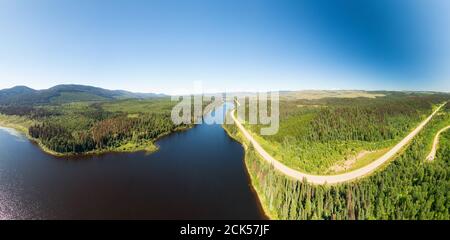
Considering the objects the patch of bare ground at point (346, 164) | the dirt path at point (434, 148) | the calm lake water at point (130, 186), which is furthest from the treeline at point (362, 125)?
the calm lake water at point (130, 186)

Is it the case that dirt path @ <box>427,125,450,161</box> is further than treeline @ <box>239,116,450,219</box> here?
Yes

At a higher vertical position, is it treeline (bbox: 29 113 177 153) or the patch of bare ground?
treeline (bbox: 29 113 177 153)

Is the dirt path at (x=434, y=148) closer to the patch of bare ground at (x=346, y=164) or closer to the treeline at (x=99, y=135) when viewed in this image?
the patch of bare ground at (x=346, y=164)

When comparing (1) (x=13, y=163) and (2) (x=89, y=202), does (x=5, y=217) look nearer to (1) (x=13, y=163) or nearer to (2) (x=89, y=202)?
(2) (x=89, y=202)

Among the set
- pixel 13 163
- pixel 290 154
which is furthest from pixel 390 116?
pixel 13 163

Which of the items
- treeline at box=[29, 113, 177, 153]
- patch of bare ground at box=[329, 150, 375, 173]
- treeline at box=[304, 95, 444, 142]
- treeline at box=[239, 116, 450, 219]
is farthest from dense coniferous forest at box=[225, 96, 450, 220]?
treeline at box=[29, 113, 177, 153]

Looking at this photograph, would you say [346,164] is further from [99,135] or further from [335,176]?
[99,135]

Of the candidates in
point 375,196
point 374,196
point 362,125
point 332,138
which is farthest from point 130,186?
point 362,125

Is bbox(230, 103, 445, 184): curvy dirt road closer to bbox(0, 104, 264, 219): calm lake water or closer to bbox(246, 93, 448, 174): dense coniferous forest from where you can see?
bbox(246, 93, 448, 174): dense coniferous forest
